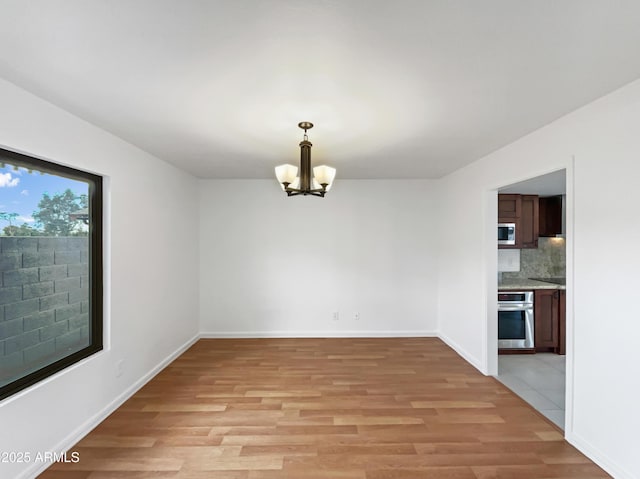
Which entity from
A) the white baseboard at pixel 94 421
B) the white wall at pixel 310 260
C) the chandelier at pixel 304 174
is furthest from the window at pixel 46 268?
the white wall at pixel 310 260

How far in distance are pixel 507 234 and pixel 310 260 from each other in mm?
2982

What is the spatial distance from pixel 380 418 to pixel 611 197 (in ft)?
7.94

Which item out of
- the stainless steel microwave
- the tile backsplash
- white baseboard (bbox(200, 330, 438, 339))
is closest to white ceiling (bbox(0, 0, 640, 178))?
the stainless steel microwave

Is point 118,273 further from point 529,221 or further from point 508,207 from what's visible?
point 529,221

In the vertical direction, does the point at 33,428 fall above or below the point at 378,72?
below

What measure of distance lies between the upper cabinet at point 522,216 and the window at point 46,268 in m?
5.01

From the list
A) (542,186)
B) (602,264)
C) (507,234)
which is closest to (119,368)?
(602,264)

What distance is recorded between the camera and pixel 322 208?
15.4 feet

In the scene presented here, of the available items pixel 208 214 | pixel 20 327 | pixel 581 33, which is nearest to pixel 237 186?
pixel 208 214

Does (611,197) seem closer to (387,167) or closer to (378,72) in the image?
(378,72)

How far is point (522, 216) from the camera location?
173 inches

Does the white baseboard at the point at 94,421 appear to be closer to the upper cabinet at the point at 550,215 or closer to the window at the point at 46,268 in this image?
the window at the point at 46,268

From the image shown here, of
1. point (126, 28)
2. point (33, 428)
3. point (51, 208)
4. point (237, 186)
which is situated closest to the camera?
point (126, 28)

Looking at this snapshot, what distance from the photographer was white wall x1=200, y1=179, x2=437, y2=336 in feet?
15.4
